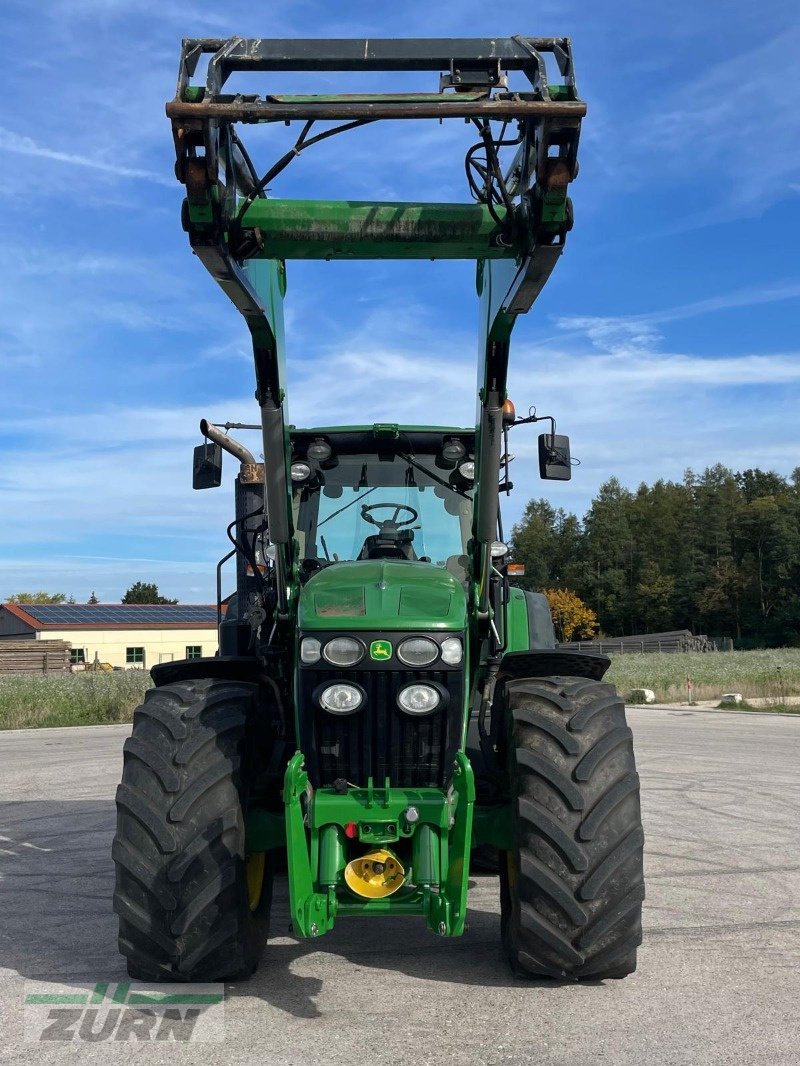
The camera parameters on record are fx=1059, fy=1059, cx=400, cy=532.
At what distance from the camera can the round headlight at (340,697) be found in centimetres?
467

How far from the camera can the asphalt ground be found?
13.0 feet

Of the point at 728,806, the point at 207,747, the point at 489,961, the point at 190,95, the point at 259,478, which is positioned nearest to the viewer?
the point at 190,95

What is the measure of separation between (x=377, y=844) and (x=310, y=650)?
888 millimetres

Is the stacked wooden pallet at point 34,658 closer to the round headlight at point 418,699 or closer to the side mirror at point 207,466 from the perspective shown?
the side mirror at point 207,466

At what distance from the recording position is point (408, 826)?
438 cm

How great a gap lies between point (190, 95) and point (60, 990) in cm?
383

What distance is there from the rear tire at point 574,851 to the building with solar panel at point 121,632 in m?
57.8

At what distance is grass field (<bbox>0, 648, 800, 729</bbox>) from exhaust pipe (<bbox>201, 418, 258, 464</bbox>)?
17611 millimetres

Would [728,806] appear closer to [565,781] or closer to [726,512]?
[565,781]

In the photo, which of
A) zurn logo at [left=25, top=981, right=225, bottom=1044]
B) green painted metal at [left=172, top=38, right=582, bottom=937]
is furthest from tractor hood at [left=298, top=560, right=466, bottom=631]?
zurn logo at [left=25, top=981, right=225, bottom=1044]

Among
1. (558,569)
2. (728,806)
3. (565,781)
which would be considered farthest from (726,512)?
(565,781)

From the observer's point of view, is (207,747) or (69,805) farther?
(69,805)

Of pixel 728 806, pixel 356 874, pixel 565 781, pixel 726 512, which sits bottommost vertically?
pixel 728 806

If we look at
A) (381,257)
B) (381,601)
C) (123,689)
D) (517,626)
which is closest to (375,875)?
(381,601)
